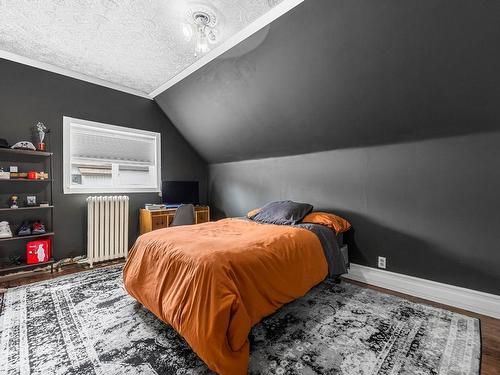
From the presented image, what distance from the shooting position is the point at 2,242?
290 centimetres

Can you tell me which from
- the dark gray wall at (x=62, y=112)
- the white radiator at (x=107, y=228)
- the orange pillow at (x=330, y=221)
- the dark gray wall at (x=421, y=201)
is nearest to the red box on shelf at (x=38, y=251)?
the dark gray wall at (x=62, y=112)

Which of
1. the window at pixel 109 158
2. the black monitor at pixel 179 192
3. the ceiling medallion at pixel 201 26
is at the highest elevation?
the ceiling medallion at pixel 201 26

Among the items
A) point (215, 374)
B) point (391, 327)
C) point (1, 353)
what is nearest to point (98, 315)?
point (1, 353)

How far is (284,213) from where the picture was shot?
302 cm

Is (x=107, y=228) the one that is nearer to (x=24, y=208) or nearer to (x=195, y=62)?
(x=24, y=208)

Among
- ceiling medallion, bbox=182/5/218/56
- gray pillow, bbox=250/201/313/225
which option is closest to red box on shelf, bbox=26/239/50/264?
gray pillow, bbox=250/201/313/225

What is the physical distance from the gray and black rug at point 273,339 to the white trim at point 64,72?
2.85 metres

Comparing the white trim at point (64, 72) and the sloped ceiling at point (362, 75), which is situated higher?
the white trim at point (64, 72)

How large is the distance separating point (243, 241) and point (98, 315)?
57.1 inches

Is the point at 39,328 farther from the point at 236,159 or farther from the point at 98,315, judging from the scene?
the point at 236,159

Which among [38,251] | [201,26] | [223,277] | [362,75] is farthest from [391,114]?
[38,251]

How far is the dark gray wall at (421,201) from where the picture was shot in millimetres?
2188

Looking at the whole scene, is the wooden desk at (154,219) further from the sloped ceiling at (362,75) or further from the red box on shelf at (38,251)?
the sloped ceiling at (362,75)

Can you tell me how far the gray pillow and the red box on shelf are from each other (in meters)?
2.73
